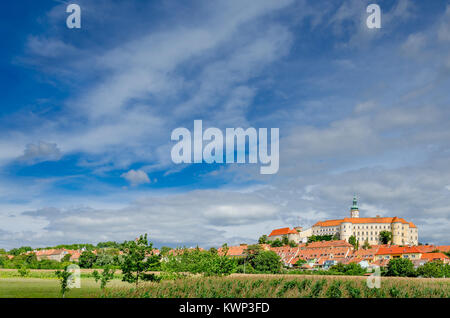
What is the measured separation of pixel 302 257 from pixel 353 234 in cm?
6120

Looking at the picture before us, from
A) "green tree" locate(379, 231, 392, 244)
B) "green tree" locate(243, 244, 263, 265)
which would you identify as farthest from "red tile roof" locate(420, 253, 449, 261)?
"green tree" locate(379, 231, 392, 244)

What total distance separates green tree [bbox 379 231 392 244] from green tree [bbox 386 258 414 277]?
109 meters

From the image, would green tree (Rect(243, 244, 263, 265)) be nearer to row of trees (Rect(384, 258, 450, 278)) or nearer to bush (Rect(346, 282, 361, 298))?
row of trees (Rect(384, 258, 450, 278))

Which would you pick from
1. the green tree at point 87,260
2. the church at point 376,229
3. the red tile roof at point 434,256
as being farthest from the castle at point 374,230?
the green tree at point 87,260

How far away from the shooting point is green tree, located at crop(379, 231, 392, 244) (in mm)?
185250

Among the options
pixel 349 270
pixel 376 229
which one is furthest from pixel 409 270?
pixel 376 229

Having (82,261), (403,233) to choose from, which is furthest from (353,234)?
(82,261)

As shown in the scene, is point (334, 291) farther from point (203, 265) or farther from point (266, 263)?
point (266, 263)

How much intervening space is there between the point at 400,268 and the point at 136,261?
66709 millimetres

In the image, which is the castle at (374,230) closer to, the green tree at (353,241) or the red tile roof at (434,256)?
the green tree at (353,241)

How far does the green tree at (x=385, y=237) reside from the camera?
18525 centimetres

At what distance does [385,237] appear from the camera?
185500 millimetres
